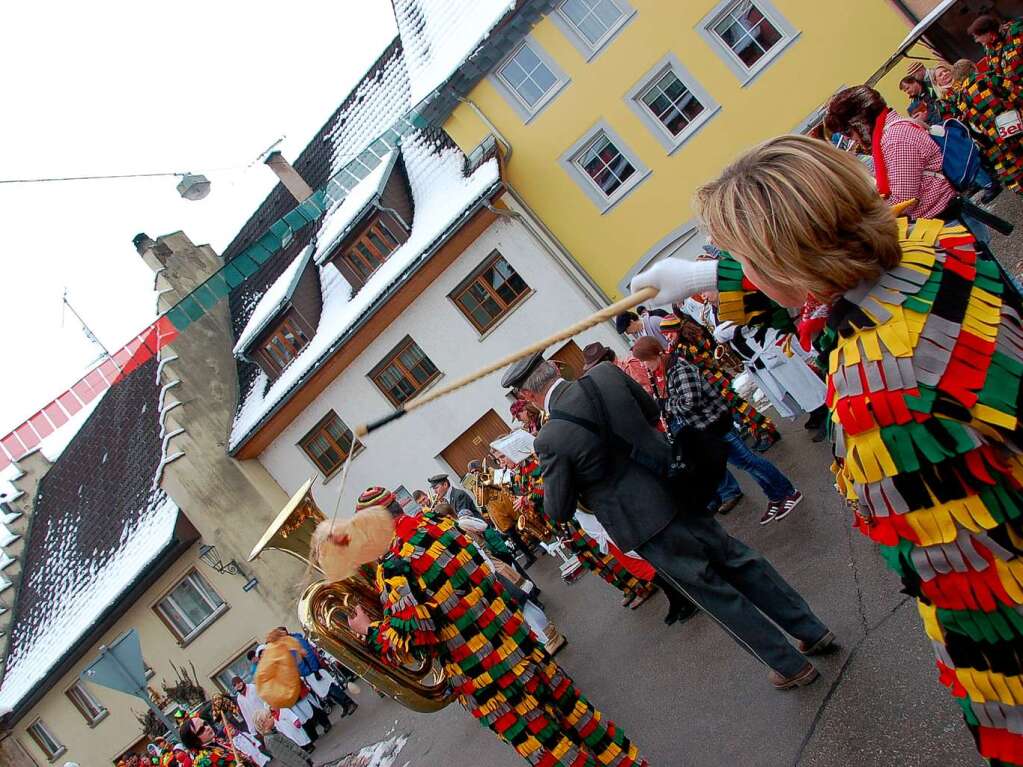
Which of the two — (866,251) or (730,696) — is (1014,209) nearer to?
(730,696)

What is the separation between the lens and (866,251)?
2.12 meters

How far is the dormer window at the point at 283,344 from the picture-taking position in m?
24.8

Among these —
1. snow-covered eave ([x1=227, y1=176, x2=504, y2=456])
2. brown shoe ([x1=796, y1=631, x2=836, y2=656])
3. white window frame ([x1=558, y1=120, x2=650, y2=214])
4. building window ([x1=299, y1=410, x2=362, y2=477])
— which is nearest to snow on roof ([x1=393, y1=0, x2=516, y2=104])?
white window frame ([x1=558, y1=120, x2=650, y2=214])

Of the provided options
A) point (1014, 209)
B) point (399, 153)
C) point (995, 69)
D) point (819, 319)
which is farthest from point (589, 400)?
point (399, 153)

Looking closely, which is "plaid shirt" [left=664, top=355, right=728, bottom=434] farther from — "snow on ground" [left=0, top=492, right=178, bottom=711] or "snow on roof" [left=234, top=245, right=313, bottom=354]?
"snow on ground" [left=0, top=492, right=178, bottom=711]

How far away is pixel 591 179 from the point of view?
74.2ft

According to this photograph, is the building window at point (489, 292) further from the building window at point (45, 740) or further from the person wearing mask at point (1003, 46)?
the building window at point (45, 740)

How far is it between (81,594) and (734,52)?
23.9 meters

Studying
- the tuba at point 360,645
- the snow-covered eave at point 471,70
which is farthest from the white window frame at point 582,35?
the tuba at point 360,645

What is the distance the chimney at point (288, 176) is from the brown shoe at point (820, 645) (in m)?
24.6

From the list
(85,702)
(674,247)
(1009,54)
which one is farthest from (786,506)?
(85,702)

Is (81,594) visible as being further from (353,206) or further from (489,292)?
(489,292)

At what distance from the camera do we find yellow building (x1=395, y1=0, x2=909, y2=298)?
69.9ft

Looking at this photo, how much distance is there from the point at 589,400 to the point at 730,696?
1980 mm
